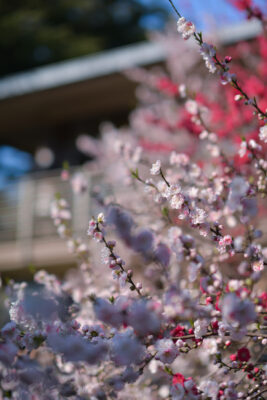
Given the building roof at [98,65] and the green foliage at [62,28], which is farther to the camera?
the green foliage at [62,28]

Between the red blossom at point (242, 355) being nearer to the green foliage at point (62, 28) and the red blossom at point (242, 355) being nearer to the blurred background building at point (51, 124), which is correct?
the blurred background building at point (51, 124)

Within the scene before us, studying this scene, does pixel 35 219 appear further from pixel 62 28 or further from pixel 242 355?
pixel 62 28

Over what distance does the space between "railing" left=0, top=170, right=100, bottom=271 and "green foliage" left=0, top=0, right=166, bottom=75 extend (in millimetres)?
8097

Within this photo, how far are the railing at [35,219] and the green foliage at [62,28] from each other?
8097 mm

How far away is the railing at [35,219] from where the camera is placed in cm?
846

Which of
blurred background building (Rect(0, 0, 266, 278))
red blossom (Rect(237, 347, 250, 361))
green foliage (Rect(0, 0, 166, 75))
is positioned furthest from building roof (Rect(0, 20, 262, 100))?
green foliage (Rect(0, 0, 166, 75))

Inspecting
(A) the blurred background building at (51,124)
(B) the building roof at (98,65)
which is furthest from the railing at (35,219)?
(B) the building roof at (98,65)

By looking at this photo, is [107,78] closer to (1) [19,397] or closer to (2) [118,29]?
(1) [19,397]

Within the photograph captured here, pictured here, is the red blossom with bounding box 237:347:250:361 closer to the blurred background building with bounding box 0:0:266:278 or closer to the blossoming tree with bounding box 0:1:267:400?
the blossoming tree with bounding box 0:1:267:400

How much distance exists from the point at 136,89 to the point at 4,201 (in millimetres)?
3702

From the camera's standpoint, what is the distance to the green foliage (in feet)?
54.0

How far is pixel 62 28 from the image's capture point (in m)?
17.3

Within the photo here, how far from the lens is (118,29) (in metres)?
18.3

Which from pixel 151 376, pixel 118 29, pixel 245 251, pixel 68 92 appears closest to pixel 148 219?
pixel 151 376
